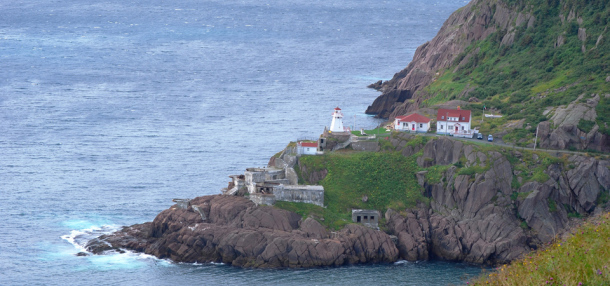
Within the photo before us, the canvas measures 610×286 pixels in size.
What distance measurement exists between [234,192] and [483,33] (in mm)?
65746

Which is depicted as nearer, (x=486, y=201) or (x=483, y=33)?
(x=486, y=201)

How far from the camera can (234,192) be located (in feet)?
344

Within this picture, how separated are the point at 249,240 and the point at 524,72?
58.4m

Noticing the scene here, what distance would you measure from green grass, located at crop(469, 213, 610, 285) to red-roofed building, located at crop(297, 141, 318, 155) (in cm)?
5832

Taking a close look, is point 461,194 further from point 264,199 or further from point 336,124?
point 264,199

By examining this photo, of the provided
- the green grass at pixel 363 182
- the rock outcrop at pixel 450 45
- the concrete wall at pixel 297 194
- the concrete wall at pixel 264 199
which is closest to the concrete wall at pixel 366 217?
the green grass at pixel 363 182

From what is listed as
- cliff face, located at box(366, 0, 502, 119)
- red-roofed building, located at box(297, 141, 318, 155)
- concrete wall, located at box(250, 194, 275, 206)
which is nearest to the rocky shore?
concrete wall, located at box(250, 194, 275, 206)

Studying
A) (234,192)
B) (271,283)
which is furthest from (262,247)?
(234,192)

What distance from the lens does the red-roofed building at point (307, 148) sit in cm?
10900

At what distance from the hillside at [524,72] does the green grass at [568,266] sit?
57.8 metres

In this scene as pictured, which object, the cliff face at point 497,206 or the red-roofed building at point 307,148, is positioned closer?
the cliff face at point 497,206

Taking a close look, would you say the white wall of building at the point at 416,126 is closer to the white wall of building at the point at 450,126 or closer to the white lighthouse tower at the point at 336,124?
the white wall of building at the point at 450,126

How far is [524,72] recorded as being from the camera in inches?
5330

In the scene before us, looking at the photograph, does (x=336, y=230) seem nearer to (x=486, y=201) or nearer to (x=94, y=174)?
(x=486, y=201)
